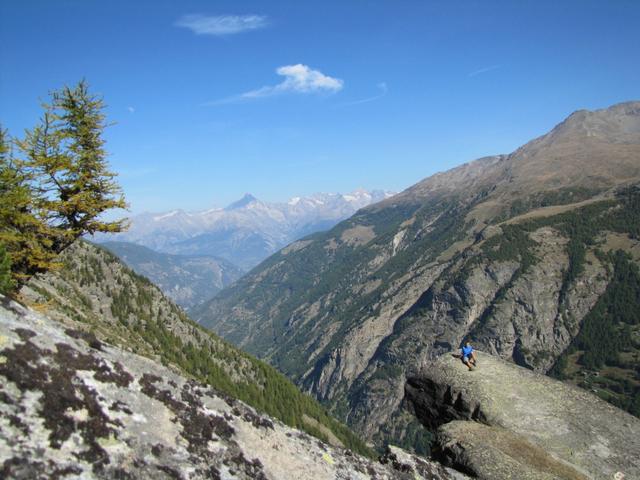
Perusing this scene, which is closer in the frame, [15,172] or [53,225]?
[15,172]

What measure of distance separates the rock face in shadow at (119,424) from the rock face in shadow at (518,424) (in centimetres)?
759

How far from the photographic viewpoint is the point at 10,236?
1220 inches

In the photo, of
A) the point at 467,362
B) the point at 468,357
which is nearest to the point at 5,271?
the point at 467,362

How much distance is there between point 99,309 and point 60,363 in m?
146

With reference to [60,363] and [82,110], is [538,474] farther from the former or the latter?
[82,110]

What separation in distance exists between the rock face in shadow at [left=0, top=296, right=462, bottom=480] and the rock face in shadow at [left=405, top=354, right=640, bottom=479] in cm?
759

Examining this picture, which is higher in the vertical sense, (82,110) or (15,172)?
(82,110)

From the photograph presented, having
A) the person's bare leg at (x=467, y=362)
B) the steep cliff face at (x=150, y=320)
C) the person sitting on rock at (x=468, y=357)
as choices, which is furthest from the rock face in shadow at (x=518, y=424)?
the steep cliff face at (x=150, y=320)

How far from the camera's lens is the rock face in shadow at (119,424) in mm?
14211

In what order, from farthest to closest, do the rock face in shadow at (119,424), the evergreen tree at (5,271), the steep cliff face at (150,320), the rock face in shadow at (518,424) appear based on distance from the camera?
the steep cliff face at (150,320) → the rock face in shadow at (518,424) → the evergreen tree at (5,271) → the rock face in shadow at (119,424)

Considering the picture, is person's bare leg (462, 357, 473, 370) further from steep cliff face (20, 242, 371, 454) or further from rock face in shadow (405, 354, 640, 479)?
steep cliff face (20, 242, 371, 454)

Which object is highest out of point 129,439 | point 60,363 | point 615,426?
point 60,363

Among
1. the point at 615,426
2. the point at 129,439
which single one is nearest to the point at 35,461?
the point at 129,439

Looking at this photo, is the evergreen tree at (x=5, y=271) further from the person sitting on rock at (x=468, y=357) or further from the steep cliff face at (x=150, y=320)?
the steep cliff face at (x=150, y=320)
